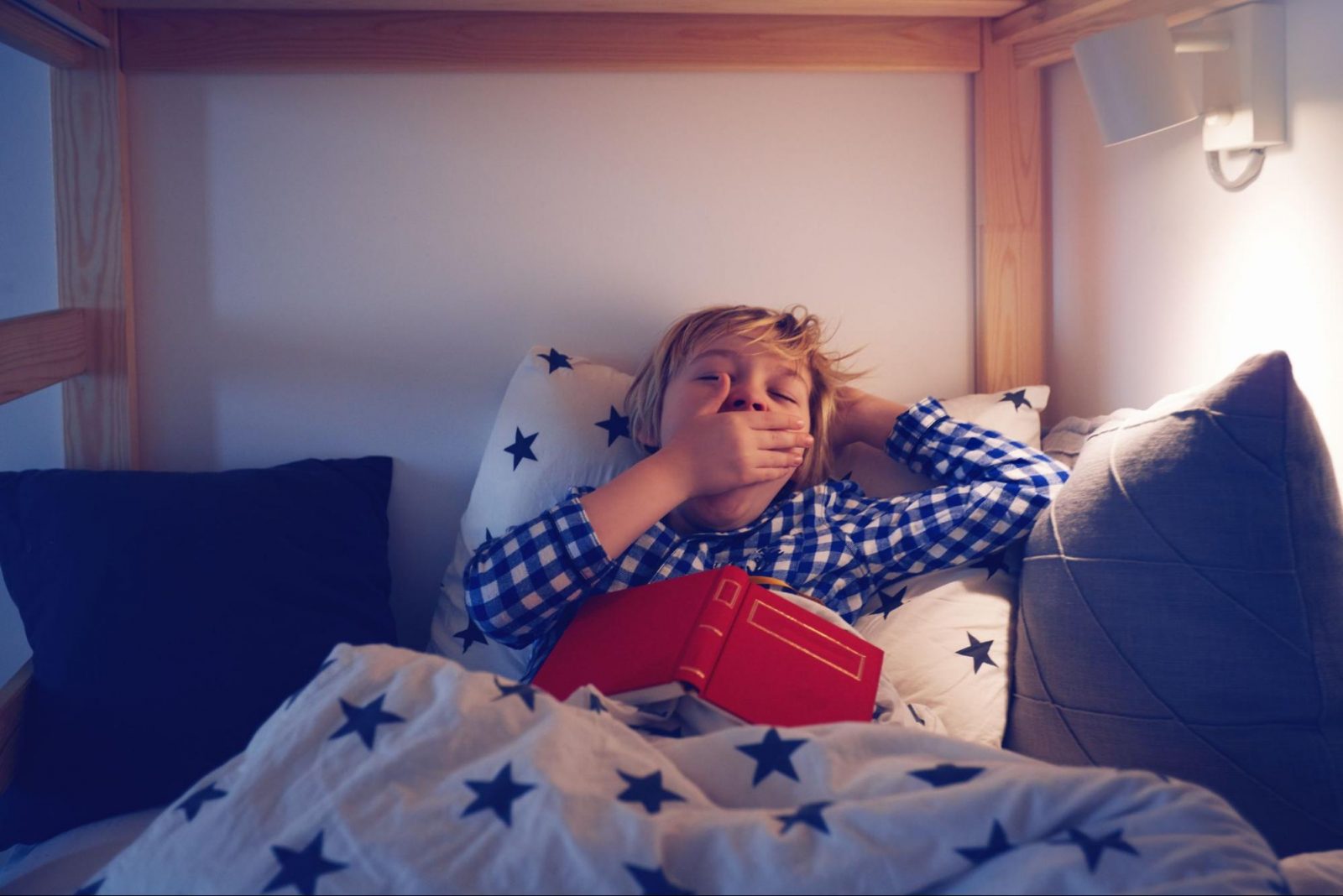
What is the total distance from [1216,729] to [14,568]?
116 centimetres

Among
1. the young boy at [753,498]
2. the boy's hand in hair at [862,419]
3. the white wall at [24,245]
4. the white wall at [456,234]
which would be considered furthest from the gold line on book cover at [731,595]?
Answer: the white wall at [24,245]

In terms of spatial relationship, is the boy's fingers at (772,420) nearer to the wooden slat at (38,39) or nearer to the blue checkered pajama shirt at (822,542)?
the blue checkered pajama shirt at (822,542)

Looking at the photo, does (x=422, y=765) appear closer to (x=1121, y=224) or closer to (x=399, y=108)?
(x=399, y=108)

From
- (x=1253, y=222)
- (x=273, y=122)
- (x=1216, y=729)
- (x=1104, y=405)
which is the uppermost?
(x=273, y=122)

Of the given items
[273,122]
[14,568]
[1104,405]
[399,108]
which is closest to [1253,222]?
[1104,405]

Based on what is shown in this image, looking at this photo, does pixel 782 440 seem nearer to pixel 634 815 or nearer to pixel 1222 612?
pixel 1222 612

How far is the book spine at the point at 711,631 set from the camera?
910 mm

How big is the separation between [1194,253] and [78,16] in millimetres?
1247

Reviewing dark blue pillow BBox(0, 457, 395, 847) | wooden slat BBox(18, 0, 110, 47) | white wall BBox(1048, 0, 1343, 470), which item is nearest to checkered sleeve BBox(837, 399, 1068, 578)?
white wall BBox(1048, 0, 1343, 470)

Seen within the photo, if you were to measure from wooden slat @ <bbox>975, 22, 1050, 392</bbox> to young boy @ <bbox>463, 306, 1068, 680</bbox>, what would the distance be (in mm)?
238

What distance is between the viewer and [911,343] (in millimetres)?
1473

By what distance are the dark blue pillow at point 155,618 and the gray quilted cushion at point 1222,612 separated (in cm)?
76

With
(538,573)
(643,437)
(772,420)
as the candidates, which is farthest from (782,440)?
(538,573)

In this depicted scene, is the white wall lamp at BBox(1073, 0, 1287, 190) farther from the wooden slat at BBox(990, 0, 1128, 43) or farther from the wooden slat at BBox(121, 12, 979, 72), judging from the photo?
the wooden slat at BBox(121, 12, 979, 72)
